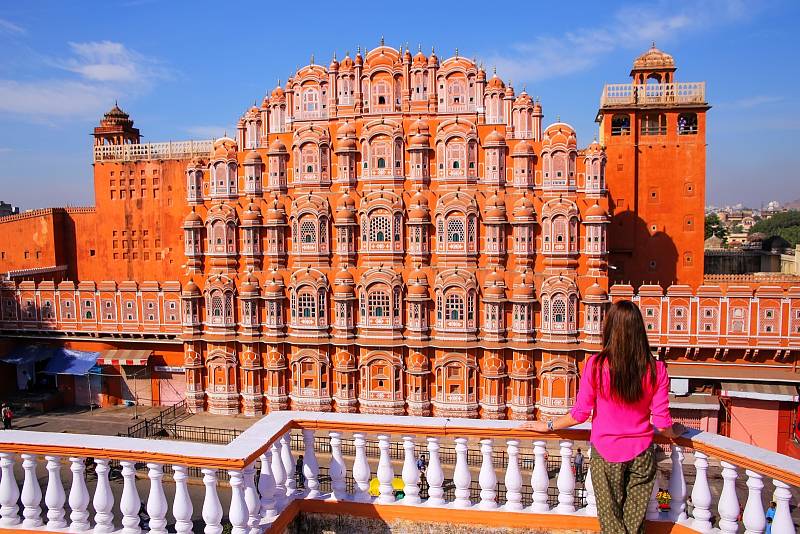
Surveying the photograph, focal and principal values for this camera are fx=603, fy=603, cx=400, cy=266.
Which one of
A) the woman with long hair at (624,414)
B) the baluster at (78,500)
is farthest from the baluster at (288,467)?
the woman with long hair at (624,414)

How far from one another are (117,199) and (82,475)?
108 feet

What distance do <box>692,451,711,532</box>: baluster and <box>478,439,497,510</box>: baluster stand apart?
63.3 inches

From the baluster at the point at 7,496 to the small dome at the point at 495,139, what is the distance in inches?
840

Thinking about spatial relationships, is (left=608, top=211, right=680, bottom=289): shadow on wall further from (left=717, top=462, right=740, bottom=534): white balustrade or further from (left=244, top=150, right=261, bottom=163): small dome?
(left=717, top=462, right=740, bottom=534): white balustrade

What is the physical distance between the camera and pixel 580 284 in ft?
78.8

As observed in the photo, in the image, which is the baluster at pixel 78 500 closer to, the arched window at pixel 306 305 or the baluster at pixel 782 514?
the baluster at pixel 782 514

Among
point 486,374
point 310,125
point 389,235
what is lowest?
point 486,374

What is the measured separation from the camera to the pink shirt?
4.40 m

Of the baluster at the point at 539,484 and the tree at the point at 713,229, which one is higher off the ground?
the tree at the point at 713,229

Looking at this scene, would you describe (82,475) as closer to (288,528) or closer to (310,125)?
(288,528)

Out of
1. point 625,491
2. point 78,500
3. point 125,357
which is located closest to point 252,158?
point 125,357

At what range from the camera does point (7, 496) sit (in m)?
5.18

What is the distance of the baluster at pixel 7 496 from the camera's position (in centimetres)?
517

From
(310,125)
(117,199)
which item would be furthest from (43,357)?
(310,125)
